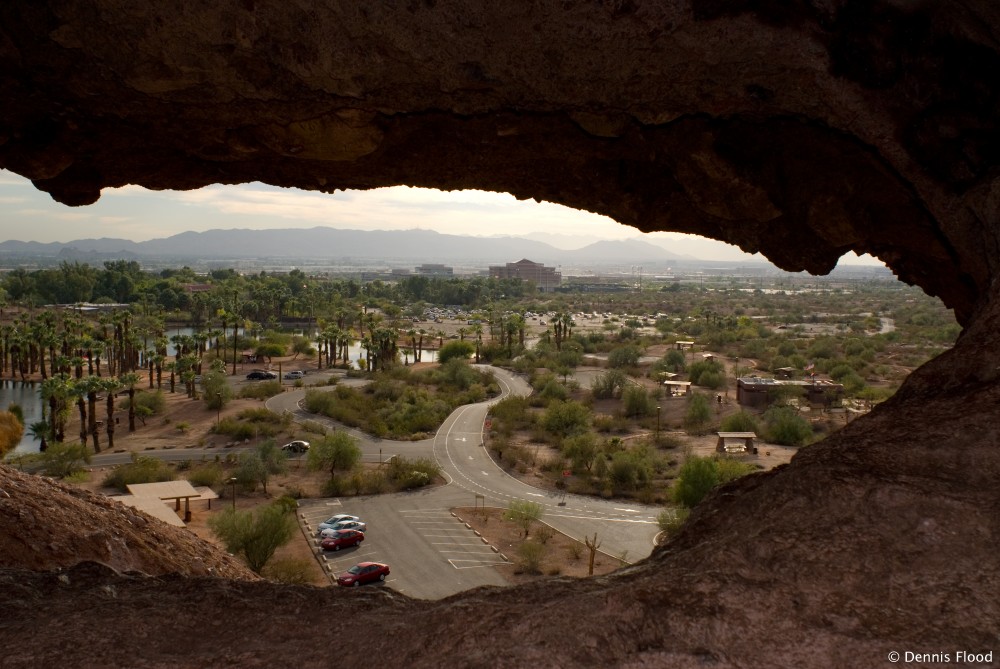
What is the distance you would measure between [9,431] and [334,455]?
52.6ft

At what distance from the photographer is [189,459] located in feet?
114

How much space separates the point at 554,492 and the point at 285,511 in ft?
36.1

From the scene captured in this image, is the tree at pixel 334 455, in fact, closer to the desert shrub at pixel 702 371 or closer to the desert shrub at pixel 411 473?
the desert shrub at pixel 411 473

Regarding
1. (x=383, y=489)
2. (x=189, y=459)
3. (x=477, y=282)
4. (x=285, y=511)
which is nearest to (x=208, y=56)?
(x=285, y=511)

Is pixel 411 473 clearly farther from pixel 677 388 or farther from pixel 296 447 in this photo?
pixel 677 388

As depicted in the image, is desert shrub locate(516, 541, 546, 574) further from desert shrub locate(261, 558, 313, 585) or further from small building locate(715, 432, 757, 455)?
small building locate(715, 432, 757, 455)

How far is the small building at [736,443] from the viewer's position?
3425 centimetres

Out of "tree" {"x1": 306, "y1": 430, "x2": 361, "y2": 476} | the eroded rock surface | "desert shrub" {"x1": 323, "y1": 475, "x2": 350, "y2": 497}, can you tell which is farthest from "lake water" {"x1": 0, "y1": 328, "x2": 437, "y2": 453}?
the eroded rock surface

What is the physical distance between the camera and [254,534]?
69.5ft

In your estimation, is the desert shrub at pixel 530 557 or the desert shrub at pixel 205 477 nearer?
the desert shrub at pixel 530 557


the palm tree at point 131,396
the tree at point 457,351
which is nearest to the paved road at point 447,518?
the palm tree at point 131,396

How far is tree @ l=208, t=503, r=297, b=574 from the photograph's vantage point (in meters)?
20.8

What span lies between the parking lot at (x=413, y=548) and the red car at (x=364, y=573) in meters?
0.27

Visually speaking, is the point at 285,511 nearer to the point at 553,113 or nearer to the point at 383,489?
the point at 383,489
